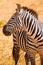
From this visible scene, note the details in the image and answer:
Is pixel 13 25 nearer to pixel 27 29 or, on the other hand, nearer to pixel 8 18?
pixel 27 29

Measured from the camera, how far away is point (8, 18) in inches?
466

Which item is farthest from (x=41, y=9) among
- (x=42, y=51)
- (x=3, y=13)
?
(x=42, y=51)

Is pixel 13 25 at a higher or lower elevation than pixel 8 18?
higher

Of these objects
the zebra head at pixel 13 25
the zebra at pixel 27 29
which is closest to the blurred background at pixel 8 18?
the zebra at pixel 27 29

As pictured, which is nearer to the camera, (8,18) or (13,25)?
(13,25)

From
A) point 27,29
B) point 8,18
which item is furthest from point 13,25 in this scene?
point 8,18

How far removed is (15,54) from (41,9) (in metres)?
5.95

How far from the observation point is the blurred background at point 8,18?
7.89 meters

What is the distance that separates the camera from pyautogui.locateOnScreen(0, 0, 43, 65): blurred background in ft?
25.9

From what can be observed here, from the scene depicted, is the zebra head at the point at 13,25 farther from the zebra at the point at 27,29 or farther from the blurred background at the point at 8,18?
the blurred background at the point at 8,18

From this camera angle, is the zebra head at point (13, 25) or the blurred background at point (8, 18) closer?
the zebra head at point (13, 25)

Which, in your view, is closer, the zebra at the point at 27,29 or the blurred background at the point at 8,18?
the zebra at the point at 27,29

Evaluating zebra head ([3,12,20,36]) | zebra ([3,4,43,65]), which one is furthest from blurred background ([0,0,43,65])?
zebra head ([3,12,20,36])

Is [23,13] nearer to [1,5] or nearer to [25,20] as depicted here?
[25,20]
